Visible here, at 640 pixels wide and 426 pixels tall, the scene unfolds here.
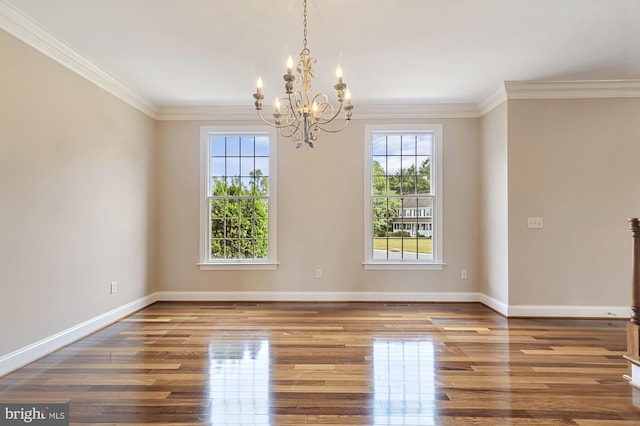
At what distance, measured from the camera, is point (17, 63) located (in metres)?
2.66

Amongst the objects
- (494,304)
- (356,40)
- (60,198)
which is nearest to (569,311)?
Result: (494,304)

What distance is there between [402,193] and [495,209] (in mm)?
1184

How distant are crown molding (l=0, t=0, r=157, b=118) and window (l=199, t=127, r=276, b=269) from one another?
1133 millimetres

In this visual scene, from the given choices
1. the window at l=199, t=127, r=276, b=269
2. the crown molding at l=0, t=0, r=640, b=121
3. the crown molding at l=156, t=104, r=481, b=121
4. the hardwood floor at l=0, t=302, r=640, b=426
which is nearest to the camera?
the hardwood floor at l=0, t=302, r=640, b=426

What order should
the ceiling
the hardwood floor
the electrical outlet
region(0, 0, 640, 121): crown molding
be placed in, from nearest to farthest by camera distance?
the hardwood floor → the ceiling → region(0, 0, 640, 121): crown molding → the electrical outlet

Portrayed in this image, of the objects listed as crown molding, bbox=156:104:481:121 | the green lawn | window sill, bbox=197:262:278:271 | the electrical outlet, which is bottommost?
window sill, bbox=197:262:278:271

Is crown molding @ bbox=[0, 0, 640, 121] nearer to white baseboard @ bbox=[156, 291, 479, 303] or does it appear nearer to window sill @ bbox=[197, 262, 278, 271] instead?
window sill @ bbox=[197, 262, 278, 271]

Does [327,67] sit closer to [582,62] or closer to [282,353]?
[582,62]

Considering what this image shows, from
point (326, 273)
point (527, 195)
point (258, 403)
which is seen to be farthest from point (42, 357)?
point (527, 195)

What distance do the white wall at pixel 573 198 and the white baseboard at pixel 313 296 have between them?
2.97ft

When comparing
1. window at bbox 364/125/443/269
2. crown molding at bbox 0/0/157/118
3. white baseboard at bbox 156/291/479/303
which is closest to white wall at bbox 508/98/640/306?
white baseboard at bbox 156/291/479/303

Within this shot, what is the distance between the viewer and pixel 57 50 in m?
3.01

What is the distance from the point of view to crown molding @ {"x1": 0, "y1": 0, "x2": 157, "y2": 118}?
→ 255 cm

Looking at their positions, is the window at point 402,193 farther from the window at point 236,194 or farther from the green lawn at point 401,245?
the window at point 236,194
